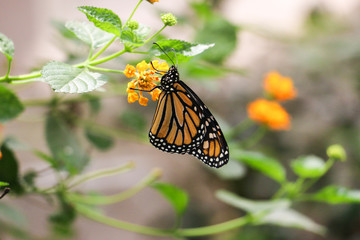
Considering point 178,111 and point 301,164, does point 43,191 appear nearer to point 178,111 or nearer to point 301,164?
point 178,111

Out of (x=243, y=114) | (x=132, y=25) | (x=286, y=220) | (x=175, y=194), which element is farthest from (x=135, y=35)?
(x=243, y=114)

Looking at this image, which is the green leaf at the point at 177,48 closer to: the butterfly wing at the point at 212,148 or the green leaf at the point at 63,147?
the butterfly wing at the point at 212,148

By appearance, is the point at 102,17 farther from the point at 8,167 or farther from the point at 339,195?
the point at 339,195

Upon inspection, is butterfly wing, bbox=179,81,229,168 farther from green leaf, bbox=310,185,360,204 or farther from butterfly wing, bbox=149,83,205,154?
green leaf, bbox=310,185,360,204

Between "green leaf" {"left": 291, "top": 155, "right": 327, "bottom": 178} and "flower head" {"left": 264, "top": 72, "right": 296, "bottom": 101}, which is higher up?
"flower head" {"left": 264, "top": 72, "right": 296, "bottom": 101}

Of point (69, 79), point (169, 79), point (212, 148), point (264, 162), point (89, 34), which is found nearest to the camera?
point (69, 79)

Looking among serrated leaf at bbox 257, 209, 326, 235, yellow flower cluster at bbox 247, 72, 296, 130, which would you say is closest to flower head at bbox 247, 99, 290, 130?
yellow flower cluster at bbox 247, 72, 296, 130
